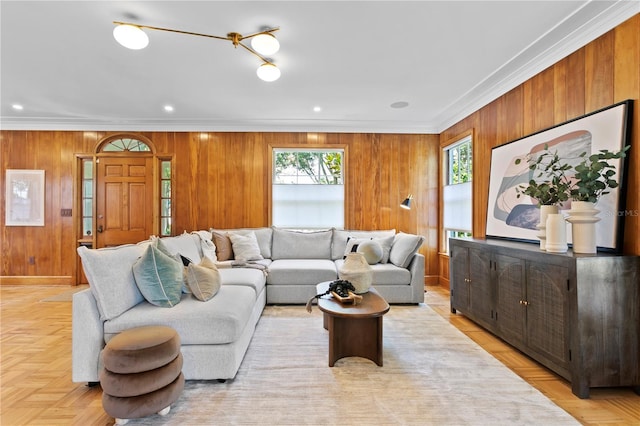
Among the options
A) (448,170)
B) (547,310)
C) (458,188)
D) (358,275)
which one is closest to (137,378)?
(358,275)

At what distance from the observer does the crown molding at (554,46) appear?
209 centimetres

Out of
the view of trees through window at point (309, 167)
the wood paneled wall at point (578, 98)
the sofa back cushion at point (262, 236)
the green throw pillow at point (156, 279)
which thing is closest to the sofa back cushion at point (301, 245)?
the sofa back cushion at point (262, 236)

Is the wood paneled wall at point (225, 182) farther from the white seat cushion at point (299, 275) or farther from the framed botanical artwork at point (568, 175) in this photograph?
the framed botanical artwork at point (568, 175)

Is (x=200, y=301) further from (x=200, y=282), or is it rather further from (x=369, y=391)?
(x=369, y=391)

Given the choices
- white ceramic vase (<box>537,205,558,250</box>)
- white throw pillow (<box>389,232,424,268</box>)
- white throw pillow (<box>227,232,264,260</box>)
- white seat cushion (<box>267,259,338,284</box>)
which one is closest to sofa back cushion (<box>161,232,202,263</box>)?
white throw pillow (<box>227,232,264,260</box>)

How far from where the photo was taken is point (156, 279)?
2.14 meters

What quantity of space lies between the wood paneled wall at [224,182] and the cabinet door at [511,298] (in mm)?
2341

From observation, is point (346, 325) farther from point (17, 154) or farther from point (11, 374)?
point (17, 154)

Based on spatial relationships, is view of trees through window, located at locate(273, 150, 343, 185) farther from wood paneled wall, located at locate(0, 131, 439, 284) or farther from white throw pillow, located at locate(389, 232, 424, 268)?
white throw pillow, located at locate(389, 232, 424, 268)

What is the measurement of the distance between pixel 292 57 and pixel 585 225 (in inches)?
107

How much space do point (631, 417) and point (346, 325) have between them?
172 centimetres

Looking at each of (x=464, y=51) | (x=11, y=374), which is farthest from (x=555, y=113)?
(x=11, y=374)

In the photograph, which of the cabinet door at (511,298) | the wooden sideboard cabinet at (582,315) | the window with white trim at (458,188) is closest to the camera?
the wooden sideboard cabinet at (582,315)

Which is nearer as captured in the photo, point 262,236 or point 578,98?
point 578,98
